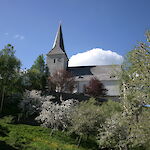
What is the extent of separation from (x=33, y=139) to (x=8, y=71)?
16.9 metres

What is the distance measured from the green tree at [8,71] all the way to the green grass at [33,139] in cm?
847

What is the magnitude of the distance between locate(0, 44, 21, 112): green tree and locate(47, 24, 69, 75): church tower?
104 feet

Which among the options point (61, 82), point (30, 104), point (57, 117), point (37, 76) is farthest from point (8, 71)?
point (61, 82)

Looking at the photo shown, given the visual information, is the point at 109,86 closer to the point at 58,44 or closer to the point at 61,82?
the point at 61,82

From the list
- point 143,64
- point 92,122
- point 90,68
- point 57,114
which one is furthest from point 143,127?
point 90,68

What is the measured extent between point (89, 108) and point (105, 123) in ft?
7.71

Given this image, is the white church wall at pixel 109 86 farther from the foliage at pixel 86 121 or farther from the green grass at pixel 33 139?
the green grass at pixel 33 139

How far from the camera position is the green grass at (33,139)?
13667 millimetres

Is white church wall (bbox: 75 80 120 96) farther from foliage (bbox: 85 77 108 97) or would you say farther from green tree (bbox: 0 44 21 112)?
green tree (bbox: 0 44 21 112)

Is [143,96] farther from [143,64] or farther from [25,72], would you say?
[25,72]

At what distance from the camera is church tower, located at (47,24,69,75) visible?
6464 cm

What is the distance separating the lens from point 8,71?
3097cm

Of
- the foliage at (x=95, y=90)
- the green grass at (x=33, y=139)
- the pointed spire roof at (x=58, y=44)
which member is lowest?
the green grass at (x=33, y=139)

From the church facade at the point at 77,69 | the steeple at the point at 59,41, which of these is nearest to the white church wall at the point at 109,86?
the church facade at the point at 77,69
